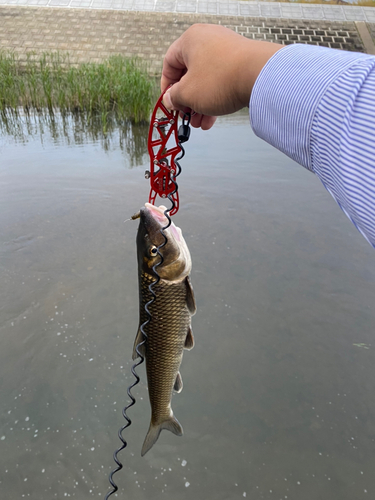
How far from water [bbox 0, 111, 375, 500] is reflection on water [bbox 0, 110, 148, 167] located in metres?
1.76

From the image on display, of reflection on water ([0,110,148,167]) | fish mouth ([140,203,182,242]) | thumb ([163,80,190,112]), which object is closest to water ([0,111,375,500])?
fish mouth ([140,203,182,242])

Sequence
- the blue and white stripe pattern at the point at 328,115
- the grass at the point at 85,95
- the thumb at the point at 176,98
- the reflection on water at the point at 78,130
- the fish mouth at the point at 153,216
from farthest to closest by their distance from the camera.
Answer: the grass at the point at 85,95 → the reflection on water at the point at 78,130 → the fish mouth at the point at 153,216 → the thumb at the point at 176,98 → the blue and white stripe pattern at the point at 328,115

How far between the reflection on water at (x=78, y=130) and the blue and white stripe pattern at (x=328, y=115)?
17.8ft

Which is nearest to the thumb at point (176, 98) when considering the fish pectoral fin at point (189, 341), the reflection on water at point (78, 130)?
the fish pectoral fin at point (189, 341)

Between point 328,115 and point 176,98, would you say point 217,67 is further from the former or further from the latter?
point 328,115

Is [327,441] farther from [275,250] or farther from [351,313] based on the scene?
[275,250]

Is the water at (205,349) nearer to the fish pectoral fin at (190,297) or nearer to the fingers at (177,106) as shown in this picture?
the fish pectoral fin at (190,297)

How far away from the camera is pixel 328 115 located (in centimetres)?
74

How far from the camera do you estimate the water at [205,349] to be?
2264mm

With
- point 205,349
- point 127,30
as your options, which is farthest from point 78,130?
point 127,30

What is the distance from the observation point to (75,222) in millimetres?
4484

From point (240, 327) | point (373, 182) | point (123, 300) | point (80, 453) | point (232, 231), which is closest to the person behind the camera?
point (373, 182)

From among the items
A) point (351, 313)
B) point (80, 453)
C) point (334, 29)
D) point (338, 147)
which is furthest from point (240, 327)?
point (334, 29)

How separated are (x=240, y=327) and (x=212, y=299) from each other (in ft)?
1.27
